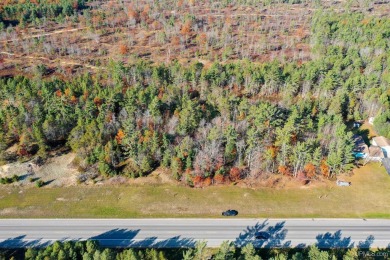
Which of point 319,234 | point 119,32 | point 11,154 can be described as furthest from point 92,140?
point 119,32

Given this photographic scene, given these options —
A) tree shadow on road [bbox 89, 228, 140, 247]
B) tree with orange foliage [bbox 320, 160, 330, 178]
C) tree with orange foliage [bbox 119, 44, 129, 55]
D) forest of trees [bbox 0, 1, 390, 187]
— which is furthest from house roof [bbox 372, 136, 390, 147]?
tree with orange foliage [bbox 119, 44, 129, 55]

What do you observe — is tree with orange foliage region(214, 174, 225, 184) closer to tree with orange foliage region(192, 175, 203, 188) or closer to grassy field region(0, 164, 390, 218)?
grassy field region(0, 164, 390, 218)

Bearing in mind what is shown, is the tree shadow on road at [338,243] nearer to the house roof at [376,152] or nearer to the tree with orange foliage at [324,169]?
the tree with orange foliage at [324,169]

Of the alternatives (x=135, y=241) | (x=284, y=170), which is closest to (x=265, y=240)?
(x=284, y=170)

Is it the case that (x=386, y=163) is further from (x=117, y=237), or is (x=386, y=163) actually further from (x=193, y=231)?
(x=117, y=237)

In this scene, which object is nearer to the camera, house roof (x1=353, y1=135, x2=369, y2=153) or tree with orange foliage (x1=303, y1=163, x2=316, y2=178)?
tree with orange foliage (x1=303, y1=163, x2=316, y2=178)

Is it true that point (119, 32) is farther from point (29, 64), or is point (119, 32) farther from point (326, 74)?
point (326, 74)
